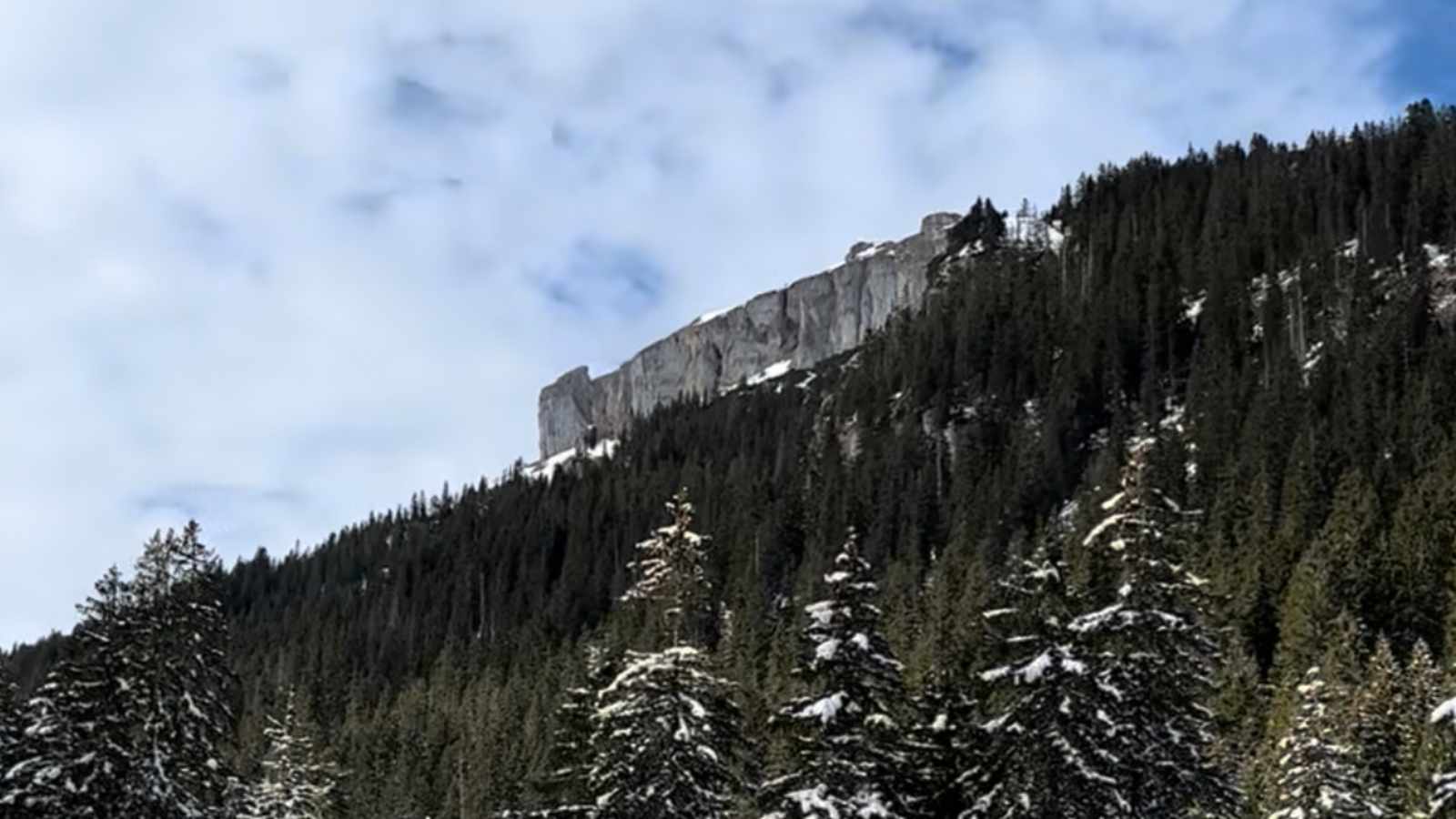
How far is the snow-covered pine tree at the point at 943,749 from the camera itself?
28.7 metres

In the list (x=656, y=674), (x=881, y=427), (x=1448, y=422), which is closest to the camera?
(x=656, y=674)

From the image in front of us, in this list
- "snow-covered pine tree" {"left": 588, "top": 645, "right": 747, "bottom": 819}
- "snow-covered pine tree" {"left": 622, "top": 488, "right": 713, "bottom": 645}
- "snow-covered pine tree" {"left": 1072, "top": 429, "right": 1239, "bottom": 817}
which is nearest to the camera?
"snow-covered pine tree" {"left": 1072, "top": 429, "right": 1239, "bottom": 817}

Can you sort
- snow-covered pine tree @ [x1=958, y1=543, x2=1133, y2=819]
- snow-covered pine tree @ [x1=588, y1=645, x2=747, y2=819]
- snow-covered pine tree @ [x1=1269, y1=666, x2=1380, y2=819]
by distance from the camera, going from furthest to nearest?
snow-covered pine tree @ [x1=1269, y1=666, x2=1380, y2=819] → snow-covered pine tree @ [x1=588, y1=645, x2=747, y2=819] → snow-covered pine tree @ [x1=958, y1=543, x2=1133, y2=819]

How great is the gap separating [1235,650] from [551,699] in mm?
50102

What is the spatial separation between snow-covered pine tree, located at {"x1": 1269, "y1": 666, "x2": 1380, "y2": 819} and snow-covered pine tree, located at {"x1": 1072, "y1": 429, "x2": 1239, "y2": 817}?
11.6 metres

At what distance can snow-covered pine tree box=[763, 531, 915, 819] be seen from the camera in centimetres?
2733

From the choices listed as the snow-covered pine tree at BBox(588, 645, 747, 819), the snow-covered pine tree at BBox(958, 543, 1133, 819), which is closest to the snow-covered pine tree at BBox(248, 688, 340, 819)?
the snow-covered pine tree at BBox(588, 645, 747, 819)

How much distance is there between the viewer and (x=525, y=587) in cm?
17700

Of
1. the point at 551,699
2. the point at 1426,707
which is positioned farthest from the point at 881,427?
the point at 1426,707

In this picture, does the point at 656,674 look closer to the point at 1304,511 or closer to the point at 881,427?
the point at 1304,511

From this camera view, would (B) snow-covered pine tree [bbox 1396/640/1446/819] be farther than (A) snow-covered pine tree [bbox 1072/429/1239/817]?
Yes

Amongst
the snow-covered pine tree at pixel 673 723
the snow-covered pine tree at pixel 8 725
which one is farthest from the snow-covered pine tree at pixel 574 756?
the snow-covered pine tree at pixel 8 725

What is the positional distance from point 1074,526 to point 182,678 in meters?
81.6

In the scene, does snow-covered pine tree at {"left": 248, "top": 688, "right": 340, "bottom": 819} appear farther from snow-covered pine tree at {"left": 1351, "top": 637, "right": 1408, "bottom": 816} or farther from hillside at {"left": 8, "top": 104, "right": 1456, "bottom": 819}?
snow-covered pine tree at {"left": 1351, "top": 637, "right": 1408, "bottom": 816}
